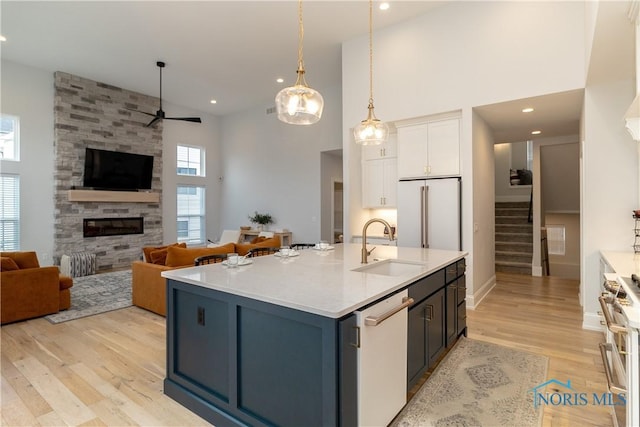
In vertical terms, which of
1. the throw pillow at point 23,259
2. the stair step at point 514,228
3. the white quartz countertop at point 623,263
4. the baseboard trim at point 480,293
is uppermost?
A: the stair step at point 514,228

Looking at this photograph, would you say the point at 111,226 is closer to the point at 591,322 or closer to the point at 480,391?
the point at 480,391

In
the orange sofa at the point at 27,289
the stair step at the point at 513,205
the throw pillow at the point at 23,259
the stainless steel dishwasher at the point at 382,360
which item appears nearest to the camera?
the stainless steel dishwasher at the point at 382,360

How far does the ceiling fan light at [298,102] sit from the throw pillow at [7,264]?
3.81 metres

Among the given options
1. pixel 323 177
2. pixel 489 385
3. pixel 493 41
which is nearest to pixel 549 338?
pixel 489 385

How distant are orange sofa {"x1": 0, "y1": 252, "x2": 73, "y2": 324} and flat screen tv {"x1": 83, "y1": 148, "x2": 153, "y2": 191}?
3.61 meters

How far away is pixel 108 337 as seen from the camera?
3389mm

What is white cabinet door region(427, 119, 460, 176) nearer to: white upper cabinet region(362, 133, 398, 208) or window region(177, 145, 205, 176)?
white upper cabinet region(362, 133, 398, 208)

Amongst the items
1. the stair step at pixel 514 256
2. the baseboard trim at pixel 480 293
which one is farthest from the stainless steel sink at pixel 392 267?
the stair step at pixel 514 256

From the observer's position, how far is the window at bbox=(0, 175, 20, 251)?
6.12 meters

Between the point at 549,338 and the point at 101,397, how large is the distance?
163 inches

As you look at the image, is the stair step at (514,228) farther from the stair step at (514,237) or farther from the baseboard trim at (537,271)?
the baseboard trim at (537,271)

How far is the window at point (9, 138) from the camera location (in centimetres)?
615

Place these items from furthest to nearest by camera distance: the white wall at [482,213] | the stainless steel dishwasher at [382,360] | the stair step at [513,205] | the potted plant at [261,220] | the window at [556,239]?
the potted plant at [261,220]
the stair step at [513,205]
the window at [556,239]
the white wall at [482,213]
the stainless steel dishwasher at [382,360]

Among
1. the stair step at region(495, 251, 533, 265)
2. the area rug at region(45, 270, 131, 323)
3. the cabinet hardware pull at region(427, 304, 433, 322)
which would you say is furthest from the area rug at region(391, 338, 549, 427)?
the stair step at region(495, 251, 533, 265)
